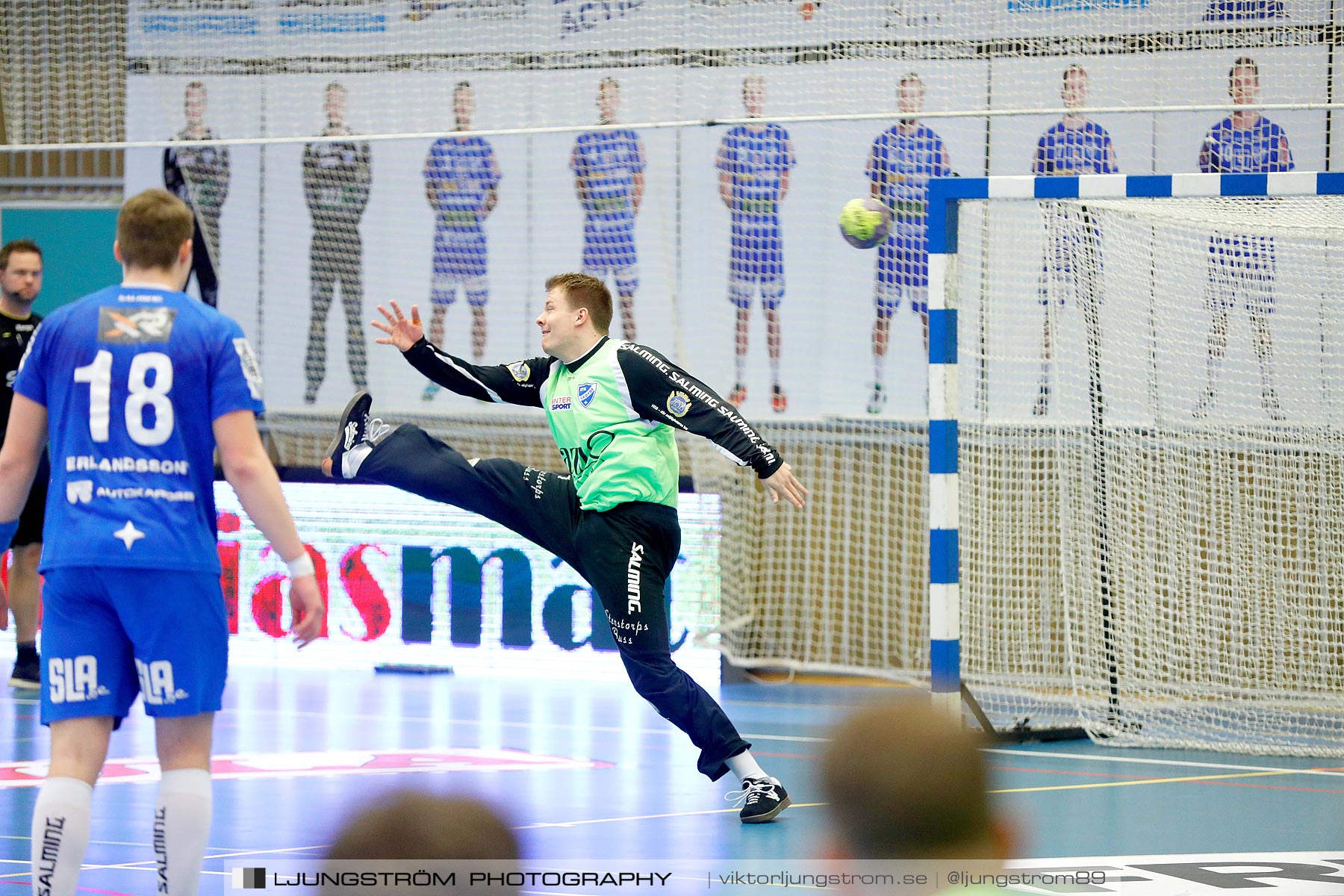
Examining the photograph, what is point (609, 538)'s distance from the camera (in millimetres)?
6105

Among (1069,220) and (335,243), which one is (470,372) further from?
(335,243)

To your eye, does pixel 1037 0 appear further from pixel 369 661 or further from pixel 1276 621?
pixel 369 661

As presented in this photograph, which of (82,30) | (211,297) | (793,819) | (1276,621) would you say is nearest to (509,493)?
(793,819)

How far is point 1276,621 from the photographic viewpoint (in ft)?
30.9

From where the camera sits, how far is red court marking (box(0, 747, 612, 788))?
6965 mm

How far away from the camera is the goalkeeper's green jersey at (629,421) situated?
605 cm

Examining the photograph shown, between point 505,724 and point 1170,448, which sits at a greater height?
point 1170,448

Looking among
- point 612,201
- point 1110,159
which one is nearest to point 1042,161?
point 1110,159

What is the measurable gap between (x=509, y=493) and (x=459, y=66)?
27.5 ft

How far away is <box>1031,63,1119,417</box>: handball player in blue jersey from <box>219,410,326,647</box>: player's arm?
542 centimetres

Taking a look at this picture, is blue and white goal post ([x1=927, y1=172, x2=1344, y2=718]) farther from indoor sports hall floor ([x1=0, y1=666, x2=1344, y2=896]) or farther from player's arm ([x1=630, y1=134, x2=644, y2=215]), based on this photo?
player's arm ([x1=630, y1=134, x2=644, y2=215])

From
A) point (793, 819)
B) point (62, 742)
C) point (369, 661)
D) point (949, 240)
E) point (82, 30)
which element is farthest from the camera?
point (82, 30)

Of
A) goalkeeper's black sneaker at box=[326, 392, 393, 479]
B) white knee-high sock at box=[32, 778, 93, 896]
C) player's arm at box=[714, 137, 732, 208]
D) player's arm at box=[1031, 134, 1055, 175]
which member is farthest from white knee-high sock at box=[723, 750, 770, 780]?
player's arm at box=[714, 137, 732, 208]

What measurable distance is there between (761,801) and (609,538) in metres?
1.17
